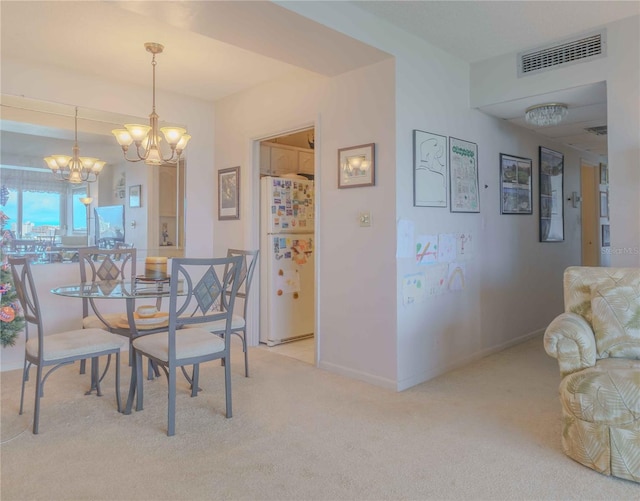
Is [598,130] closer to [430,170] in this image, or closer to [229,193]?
[430,170]

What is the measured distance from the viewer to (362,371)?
11.2ft

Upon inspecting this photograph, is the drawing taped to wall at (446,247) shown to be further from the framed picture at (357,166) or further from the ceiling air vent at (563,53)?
the ceiling air vent at (563,53)

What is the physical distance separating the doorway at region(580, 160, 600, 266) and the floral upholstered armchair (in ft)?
13.5

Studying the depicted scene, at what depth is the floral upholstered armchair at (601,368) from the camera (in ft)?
6.50

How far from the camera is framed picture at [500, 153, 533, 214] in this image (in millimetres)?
4258

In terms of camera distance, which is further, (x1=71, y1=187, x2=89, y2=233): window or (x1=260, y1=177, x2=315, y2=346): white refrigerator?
(x1=260, y1=177, x2=315, y2=346): white refrigerator

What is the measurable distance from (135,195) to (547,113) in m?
3.64

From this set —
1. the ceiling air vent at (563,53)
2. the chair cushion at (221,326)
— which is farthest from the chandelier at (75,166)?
the ceiling air vent at (563,53)

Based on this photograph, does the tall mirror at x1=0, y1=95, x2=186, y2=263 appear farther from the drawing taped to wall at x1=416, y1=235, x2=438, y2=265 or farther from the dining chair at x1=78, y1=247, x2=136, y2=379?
the drawing taped to wall at x1=416, y1=235, x2=438, y2=265

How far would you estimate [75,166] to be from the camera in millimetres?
3928

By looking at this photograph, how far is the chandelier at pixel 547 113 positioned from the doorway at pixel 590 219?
9.71 ft

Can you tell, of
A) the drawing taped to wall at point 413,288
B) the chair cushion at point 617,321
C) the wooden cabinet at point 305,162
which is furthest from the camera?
the wooden cabinet at point 305,162

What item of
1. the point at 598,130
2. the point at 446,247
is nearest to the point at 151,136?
the point at 446,247

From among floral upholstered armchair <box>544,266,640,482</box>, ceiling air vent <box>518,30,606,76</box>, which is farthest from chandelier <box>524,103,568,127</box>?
floral upholstered armchair <box>544,266,640,482</box>
